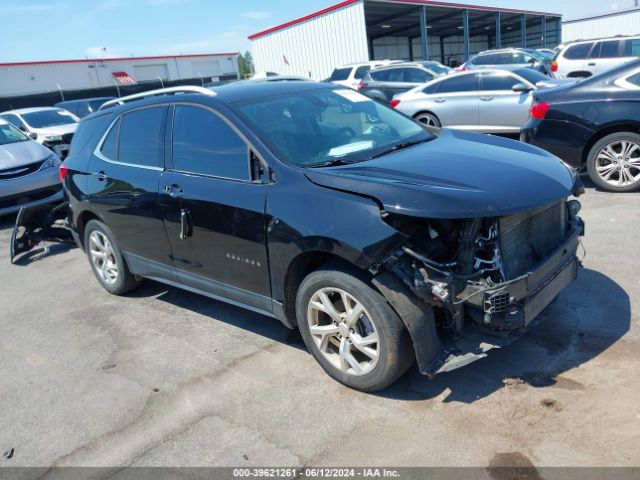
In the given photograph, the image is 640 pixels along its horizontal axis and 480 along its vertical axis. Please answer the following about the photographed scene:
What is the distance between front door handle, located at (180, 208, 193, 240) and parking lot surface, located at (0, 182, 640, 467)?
2.87ft

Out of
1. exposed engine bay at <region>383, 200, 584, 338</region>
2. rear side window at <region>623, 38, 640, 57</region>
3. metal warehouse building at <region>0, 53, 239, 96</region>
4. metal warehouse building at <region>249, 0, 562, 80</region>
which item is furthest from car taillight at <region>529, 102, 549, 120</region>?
metal warehouse building at <region>0, 53, 239, 96</region>

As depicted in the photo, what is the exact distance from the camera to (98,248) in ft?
17.7

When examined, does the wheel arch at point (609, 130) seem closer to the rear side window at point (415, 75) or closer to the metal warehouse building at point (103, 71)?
the rear side window at point (415, 75)

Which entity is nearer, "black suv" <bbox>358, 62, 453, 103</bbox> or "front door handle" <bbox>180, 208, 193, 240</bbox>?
"front door handle" <bbox>180, 208, 193, 240</bbox>

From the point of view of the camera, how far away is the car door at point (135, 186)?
173 inches

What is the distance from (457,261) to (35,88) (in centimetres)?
4766

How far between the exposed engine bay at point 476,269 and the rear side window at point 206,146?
4.20ft

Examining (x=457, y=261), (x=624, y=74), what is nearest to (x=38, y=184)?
(x=457, y=261)

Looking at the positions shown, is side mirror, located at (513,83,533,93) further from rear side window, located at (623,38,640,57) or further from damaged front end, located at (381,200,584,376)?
rear side window, located at (623,38,640,57)

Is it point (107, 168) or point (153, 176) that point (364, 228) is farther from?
point (107, 168)

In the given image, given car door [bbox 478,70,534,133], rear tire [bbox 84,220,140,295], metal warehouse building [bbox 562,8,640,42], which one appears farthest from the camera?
metal warehouse building [bbox 562,8,640,42]

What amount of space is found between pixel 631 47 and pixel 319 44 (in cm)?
1662

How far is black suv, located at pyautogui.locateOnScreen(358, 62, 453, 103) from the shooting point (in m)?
15.3

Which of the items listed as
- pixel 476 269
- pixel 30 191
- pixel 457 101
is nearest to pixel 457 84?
pixel 457 101
